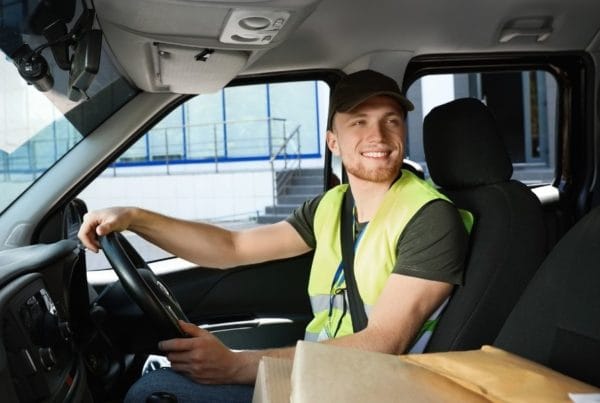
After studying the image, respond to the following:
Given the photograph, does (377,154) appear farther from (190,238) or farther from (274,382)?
(274,382)

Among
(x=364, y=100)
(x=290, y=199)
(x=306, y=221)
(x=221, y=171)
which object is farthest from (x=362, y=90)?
(x=221, y=171)

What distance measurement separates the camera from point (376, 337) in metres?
1.73

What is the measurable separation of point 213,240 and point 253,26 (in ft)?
2.28

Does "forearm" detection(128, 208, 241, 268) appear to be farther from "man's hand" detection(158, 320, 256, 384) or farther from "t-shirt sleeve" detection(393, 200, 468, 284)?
"t-shirt sleeve" detection(393, 200, 468, 284)

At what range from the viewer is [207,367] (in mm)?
1752

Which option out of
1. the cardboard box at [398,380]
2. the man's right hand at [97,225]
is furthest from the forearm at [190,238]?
the cardboard box at [398,380]

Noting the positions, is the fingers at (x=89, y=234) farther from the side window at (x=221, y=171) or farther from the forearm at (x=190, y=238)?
the side window at (x=221, y=171)

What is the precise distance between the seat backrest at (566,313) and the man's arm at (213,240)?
94 cm

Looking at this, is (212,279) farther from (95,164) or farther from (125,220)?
(125,220)

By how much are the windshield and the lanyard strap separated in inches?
33.5

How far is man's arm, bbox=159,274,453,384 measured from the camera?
1727mm

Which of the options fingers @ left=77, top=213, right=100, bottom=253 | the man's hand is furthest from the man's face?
fingers @ left=77, top=213, right=100, bottom=253

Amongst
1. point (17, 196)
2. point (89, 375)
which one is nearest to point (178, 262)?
point (17, 196)

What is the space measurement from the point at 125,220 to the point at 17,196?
1.54 feet
